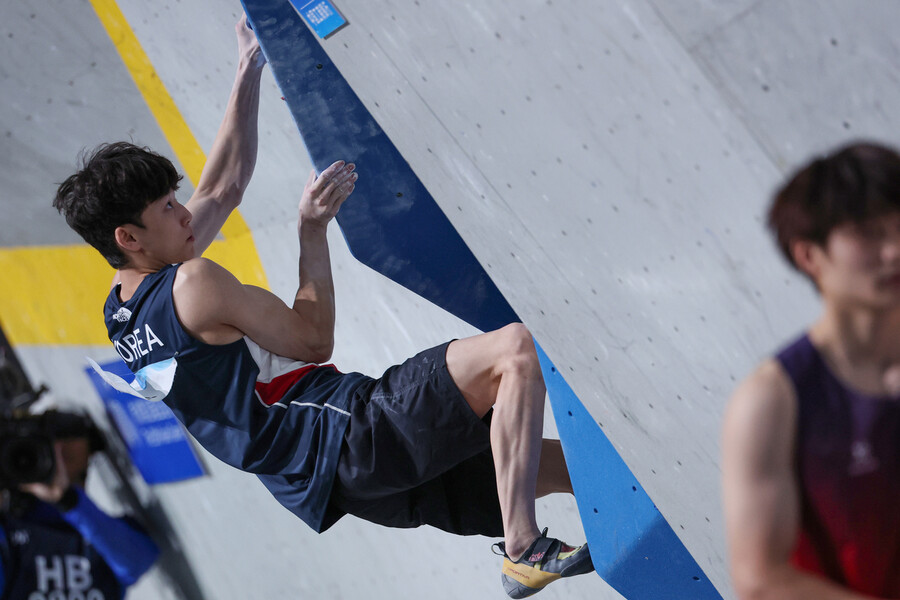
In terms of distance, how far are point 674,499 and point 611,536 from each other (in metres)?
0.17

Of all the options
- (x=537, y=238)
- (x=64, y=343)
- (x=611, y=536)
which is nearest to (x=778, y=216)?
(x=537, y=238)

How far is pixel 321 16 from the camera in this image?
169 cm

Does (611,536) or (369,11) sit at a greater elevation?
(369,11)

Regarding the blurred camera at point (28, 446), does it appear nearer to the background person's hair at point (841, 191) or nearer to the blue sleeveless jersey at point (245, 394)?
the blue sleeveless jersey at point (245, 394)

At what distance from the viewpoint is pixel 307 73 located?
1915mm

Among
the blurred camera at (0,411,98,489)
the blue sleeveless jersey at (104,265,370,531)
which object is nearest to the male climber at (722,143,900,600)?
Answer: the blue sleeveless jersey at (104,265,370,531)

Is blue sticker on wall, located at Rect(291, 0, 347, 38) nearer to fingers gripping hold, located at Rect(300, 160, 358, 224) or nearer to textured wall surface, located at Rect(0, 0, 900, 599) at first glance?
textured wall surface, located at Rect(0, 0, 900, 599)

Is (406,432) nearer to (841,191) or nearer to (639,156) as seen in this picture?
(639,156)

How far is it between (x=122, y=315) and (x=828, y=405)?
4.66 feet

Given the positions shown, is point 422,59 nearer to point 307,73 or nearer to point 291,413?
point 307,73

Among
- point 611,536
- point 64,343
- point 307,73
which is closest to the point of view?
point 611,536

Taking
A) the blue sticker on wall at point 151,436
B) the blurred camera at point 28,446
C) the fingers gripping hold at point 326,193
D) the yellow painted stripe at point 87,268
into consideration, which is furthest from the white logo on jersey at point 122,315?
the blurred camera at point 28,446

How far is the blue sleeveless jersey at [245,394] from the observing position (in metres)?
1.77

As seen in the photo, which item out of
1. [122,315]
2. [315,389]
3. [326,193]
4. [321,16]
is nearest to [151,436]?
[122,315]
